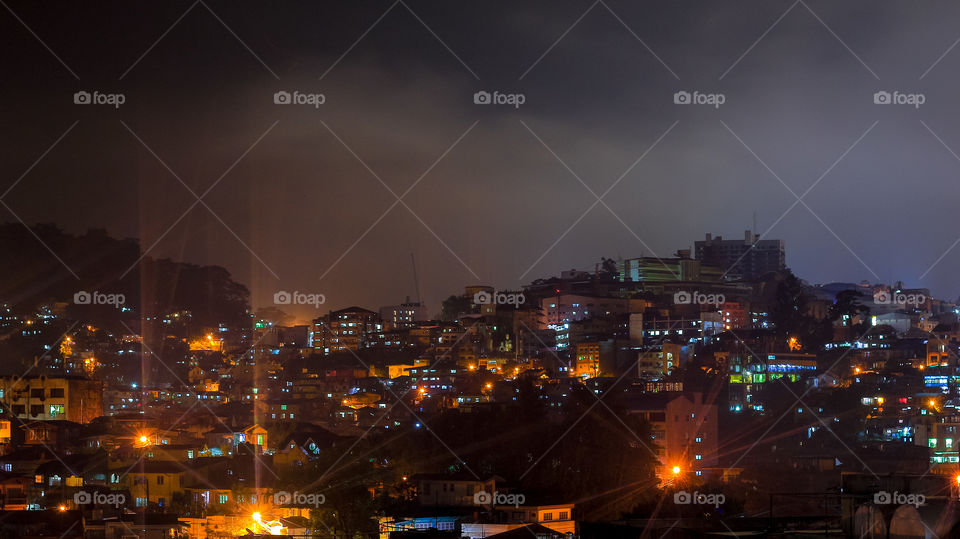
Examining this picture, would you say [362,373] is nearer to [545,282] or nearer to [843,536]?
[545,282]

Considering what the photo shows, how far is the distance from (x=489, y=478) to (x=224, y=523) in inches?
133

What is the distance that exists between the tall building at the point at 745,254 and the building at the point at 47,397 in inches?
1533

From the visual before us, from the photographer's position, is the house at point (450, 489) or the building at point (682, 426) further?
the building at point (682, 426)

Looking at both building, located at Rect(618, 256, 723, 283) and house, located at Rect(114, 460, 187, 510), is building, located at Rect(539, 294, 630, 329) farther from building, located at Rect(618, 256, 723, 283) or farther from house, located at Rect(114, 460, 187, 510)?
house, located at Rect(114, 460, 187, 510)

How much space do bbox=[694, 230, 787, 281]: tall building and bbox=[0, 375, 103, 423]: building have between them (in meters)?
38.9

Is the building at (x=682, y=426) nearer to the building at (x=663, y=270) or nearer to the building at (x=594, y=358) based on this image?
the building at (x=594, y=358)

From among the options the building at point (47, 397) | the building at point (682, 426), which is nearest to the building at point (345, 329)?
the building at point (47, 397)

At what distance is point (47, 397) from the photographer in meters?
20.2

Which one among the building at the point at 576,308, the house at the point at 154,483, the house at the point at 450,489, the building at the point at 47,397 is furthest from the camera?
the building at the point at 576,308

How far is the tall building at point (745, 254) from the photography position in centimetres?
5522

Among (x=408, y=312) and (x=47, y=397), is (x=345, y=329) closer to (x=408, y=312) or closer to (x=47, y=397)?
(x=408, y=312)

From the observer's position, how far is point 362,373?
1135 inches

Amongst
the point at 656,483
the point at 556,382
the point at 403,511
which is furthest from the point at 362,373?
the point at 403,511

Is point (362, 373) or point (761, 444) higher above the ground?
point (362, 373)
